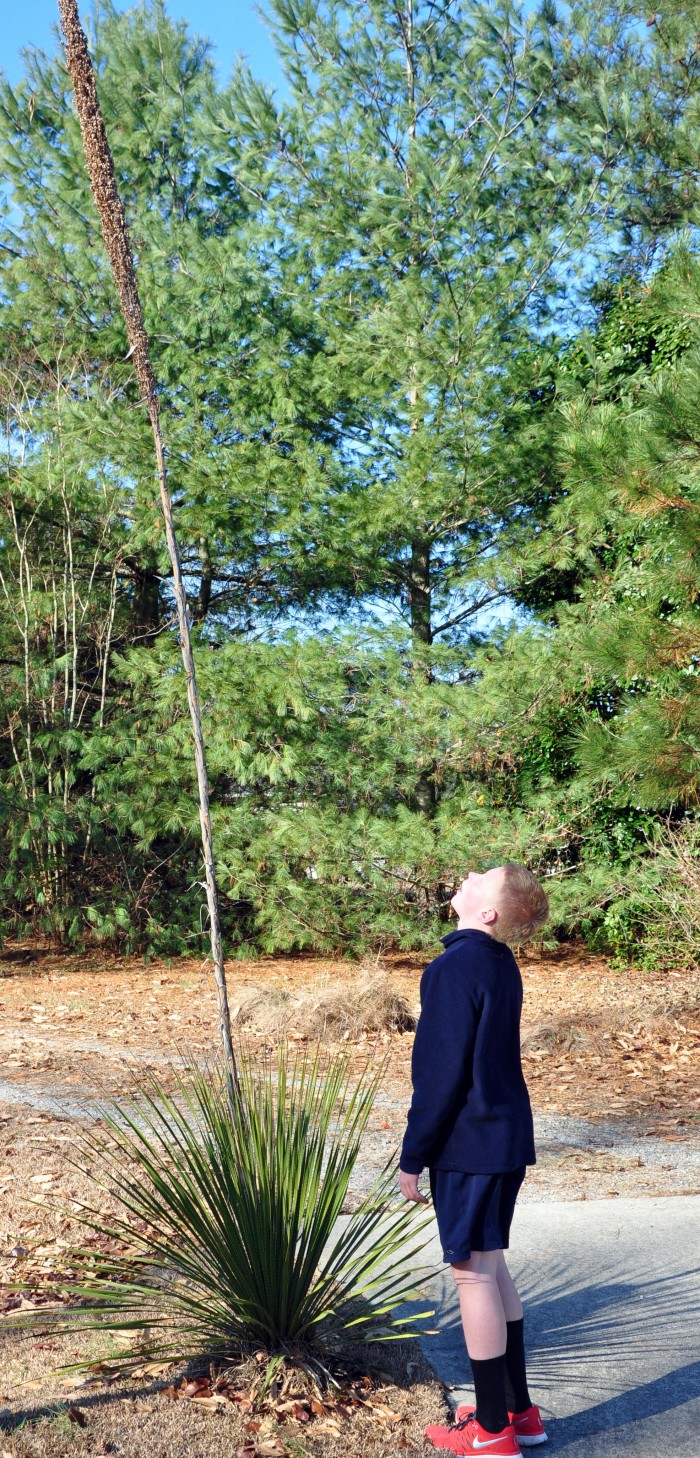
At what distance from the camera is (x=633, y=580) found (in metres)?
10.8

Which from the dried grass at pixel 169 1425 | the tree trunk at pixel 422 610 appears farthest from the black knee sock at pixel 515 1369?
the tree trunk at pixel 422 610

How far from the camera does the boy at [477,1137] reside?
2615 mm

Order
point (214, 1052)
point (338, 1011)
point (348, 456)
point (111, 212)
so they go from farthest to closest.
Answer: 1. point (348, 456)
2. point (338, 1011)
3. point (214, 1052)
4. point (111, 212)

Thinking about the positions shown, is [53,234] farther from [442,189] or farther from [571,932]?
[571,932]

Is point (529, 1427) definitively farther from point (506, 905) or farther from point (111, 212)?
point (111, 212)

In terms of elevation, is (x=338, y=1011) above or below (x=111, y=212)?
below

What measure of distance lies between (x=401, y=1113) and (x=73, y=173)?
10894 mm

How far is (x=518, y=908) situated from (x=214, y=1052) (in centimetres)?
526

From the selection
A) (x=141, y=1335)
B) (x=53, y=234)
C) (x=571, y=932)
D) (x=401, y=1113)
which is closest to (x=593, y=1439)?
(x=141, y=1335)

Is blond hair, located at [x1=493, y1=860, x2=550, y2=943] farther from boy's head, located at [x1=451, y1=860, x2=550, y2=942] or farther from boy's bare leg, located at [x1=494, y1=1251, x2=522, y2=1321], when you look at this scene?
boy's bare leg, located at [x1=494, y1=1251, x2=522, y2=1321]

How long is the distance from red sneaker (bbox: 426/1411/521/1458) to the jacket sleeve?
62 centimetres

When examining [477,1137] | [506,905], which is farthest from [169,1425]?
[506,905]

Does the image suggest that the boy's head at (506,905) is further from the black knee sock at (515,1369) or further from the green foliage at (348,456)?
the green foliage at (348,456)

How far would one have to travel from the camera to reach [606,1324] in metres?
3.52
